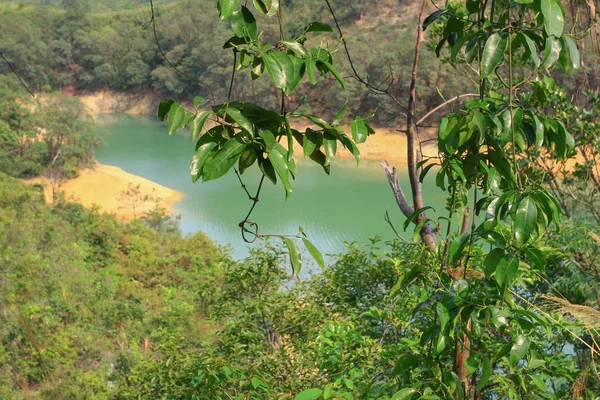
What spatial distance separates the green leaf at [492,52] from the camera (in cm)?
63

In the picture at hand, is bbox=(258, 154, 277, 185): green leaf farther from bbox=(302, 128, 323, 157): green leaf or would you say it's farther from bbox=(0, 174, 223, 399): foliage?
bbox=(0, 174, 223, 399): foliage

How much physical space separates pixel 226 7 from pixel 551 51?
0.34m

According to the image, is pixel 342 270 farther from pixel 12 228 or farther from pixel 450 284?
pixel 12 228

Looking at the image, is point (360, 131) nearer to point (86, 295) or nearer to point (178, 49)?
point (86, 295)

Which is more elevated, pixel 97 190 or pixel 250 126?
pixel 250 126

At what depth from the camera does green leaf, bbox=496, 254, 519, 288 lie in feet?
2.13

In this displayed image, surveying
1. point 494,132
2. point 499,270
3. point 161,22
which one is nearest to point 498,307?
point 499,270

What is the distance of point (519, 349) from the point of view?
0.71m

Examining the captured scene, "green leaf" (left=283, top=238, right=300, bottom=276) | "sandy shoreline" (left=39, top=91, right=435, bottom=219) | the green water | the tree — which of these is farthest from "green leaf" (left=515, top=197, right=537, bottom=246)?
"sandy shoreline" (left=39, top=91, right=435, bottom=219)

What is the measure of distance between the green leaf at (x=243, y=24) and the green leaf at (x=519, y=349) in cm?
45

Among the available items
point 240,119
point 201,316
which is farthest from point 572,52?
point 201,316

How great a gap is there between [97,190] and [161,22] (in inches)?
554

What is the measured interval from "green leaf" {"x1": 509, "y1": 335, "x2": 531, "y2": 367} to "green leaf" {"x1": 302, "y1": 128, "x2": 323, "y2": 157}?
32cm

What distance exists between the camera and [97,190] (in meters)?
12.2
